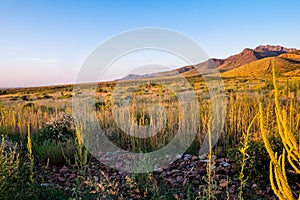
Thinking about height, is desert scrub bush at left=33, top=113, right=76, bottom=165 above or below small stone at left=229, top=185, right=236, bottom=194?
above

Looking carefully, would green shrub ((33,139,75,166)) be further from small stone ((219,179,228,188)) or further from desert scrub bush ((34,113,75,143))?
small stone ((219,179,228,188))

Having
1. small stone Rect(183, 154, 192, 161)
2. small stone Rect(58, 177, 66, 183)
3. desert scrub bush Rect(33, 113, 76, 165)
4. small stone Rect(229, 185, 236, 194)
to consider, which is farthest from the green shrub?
small stone Rect(229, 185, 236, 194)

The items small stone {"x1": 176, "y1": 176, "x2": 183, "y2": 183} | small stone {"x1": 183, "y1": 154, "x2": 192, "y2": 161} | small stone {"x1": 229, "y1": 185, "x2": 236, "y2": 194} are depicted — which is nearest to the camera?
small stone {"x1": 229, "y1": 185, "x2": 236, "y2": 194}

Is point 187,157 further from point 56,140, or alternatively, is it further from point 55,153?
point 56,140

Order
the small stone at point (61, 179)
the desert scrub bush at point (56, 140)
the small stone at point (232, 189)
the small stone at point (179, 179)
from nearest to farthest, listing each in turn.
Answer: the small stone at point (232, 189) → the small stone at point (179, 179) → the small stone at point (61, 179) → the desert scrub bush at point (56, 140)

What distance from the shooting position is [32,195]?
3029 millimetres

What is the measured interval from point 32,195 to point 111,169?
4.63 feet

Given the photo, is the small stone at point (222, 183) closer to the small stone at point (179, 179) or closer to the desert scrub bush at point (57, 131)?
the small stone at point (179, 179)

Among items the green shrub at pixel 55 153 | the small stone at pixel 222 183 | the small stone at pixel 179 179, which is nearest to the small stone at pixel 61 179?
the green shrub at pixel 55 153

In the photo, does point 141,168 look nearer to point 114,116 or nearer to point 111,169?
point 111,169

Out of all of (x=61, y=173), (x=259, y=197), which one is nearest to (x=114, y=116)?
(x=61, y=173)

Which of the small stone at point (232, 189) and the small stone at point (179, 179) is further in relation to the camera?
the small stone at point (179, 179)

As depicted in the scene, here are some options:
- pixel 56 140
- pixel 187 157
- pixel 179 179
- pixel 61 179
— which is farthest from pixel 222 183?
pixel 56 140

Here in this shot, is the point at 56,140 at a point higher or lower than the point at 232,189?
higher
